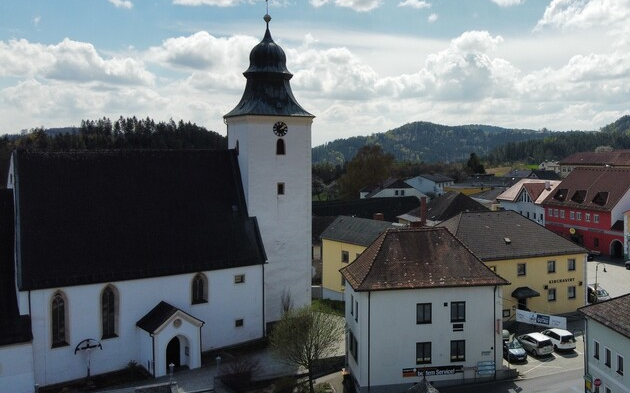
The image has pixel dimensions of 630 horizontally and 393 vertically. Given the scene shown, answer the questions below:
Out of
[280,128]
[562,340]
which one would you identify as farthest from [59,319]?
[562,340]

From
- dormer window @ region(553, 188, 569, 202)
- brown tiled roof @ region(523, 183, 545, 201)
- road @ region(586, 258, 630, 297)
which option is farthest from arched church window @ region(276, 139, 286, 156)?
brown tiled roof @ region(523, 183, 545, 201)

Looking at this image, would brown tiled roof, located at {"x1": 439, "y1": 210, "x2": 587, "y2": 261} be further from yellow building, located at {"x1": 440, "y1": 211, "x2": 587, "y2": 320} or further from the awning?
the awning

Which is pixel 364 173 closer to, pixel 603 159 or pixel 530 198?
pixel 530 198

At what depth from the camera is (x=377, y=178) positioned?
378 feet

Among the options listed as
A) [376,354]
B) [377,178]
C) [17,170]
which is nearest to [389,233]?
[376,354]

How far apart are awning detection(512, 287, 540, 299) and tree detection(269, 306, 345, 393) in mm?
15439

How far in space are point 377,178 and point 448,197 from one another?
48828mm

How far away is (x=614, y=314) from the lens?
26094mm

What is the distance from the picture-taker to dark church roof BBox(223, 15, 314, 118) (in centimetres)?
3662

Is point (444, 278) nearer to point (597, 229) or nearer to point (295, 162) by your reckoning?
point (295, 162)

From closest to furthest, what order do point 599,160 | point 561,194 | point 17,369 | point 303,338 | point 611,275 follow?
point 17,369, point 303,338, point 611,275, point 561,194, point 599,160

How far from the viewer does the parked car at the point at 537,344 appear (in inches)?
1329

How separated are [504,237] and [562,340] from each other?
888cm

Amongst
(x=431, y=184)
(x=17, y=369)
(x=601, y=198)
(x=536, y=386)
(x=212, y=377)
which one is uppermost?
(x=431, y=184)
